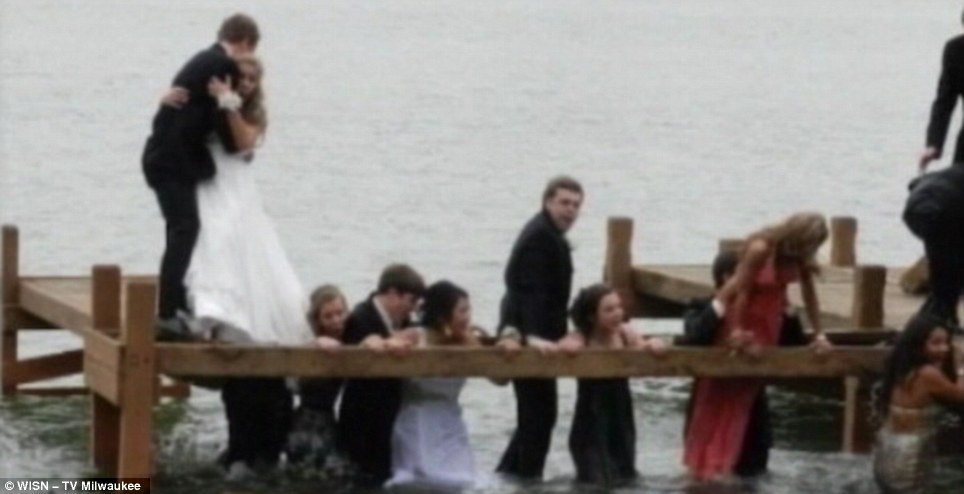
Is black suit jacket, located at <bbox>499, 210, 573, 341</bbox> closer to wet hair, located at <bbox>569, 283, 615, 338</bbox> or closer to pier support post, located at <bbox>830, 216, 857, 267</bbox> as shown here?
wet hair, located at <bbox>569, 283, 615, 338</bbox>

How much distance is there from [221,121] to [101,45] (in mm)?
60284

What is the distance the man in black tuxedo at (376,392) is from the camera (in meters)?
17.5

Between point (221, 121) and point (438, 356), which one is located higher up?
point (221, 121)

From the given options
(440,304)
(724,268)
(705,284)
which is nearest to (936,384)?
(724,268)

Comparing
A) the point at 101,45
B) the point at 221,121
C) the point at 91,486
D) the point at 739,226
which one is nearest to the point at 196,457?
the point at 91,486

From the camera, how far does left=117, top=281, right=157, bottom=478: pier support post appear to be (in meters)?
16.6

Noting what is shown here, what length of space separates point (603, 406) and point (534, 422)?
37cm

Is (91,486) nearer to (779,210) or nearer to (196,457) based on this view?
(196,457)

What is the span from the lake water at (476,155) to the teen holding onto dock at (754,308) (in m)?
0.34

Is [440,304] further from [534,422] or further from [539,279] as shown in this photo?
[534,422]

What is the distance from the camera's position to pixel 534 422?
18.1 meters

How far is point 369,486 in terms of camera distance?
1781cm

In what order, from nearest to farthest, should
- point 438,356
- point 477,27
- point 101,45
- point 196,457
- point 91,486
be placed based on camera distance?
point 438,356, point 91,486, point 196,457, point 101,45, point 477,27

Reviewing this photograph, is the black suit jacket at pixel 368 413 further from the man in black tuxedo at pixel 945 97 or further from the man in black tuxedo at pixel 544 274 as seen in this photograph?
the man in black tuxedo at pixel 945 97
